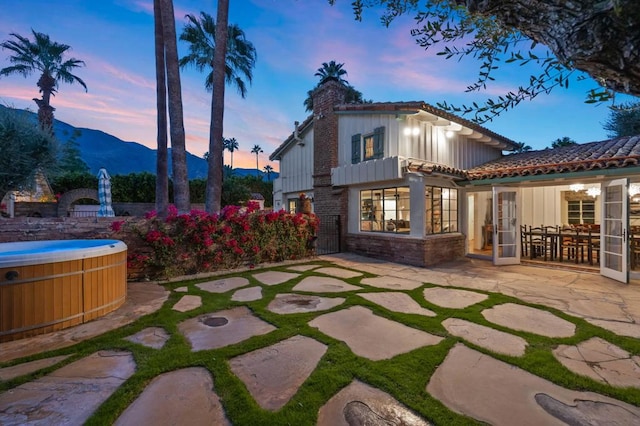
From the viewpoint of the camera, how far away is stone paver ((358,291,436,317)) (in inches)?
154

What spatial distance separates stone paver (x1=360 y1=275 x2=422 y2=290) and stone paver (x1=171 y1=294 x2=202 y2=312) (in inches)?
125

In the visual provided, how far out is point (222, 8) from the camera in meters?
7.48

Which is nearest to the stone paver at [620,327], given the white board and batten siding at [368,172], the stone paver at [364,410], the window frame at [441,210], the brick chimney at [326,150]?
the stone paver at [364,410]

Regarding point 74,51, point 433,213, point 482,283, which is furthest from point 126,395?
point 74,51

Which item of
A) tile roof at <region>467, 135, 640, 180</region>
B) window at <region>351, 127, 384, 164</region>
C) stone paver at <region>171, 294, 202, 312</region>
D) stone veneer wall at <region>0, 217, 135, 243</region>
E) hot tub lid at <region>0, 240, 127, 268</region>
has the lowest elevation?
stone paver at <region>171, 294, 202, 312</region>

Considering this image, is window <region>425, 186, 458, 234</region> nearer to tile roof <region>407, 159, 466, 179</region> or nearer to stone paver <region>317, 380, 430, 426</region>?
tile roof <region>407, 159, 466, 179</region>

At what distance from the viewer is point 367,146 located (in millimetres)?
9008

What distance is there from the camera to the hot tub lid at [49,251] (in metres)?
3.12

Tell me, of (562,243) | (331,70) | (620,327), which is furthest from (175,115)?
(331,70)

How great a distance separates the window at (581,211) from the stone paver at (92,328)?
47.2ft

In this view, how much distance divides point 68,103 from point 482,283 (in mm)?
19283

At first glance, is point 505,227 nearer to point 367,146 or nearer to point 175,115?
point 367,146

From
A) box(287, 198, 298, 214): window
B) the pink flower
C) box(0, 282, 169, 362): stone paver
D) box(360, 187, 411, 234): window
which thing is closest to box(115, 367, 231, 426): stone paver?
box(0, 282, 169, 362): stone paver

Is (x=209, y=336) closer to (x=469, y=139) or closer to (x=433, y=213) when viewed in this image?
(x=433, y=213)
